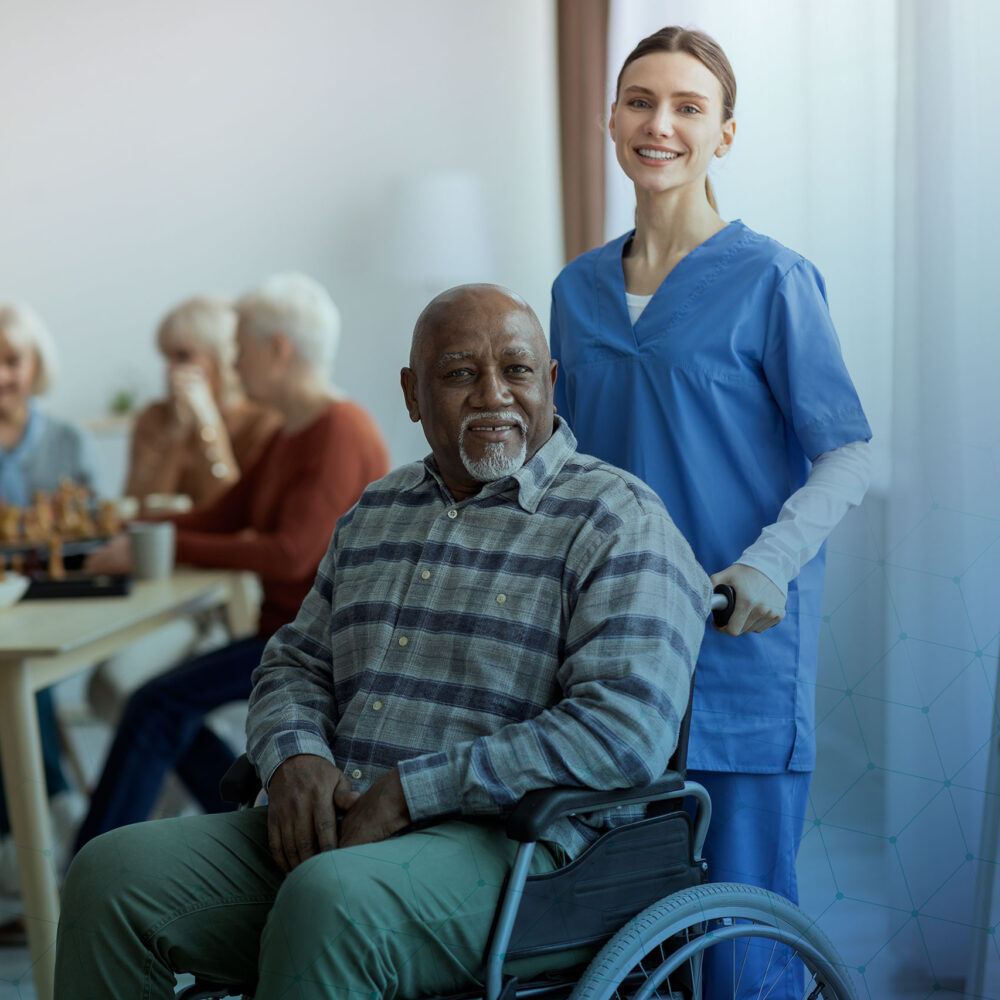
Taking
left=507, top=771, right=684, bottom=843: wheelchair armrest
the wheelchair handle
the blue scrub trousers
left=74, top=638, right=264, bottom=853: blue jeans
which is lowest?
left=74, top=638, right=264, bottom=853: blue jeans

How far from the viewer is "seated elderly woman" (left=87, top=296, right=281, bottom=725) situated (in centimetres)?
329

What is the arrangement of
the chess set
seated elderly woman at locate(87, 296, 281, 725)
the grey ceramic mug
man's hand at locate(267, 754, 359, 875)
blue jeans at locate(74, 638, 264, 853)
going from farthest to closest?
seated elderly woman at locate(87, 296, 281, 725)
the grey ceramic mug
the chess set
blue jeans at locate(74, 638, 264, 853)
man's hand at locate(267, 754, 359, 875)

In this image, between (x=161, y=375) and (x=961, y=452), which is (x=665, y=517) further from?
(x=161, y=375)

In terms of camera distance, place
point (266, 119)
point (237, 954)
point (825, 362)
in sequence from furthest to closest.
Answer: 1. point (266, 119)
2. point (825, 362)
3. point (237, 954)

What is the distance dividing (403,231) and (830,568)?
2790mm

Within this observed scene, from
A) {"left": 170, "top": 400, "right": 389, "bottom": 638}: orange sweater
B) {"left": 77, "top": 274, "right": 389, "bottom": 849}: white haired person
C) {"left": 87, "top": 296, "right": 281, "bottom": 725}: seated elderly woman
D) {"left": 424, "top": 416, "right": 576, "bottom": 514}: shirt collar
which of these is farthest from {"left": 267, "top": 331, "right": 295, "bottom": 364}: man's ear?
{"left": 424, "top": 416, "right": 576, "bottom": 514}: shirt collar

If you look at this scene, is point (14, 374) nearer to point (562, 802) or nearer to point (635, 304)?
point (635, 304)

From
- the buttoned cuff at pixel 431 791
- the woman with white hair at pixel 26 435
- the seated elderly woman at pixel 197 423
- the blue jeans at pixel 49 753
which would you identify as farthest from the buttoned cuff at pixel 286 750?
the woman with white hair at pixel 26 435

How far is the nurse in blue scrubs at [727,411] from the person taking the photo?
1271 mm

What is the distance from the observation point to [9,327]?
3150 mm

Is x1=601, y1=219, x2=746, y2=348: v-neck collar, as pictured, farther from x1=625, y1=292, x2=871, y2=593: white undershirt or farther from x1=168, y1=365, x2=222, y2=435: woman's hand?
x1=168, y1=365, x2=222, y2=435: woman's hand

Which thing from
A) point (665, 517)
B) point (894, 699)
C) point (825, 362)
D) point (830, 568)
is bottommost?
point (894, 699)

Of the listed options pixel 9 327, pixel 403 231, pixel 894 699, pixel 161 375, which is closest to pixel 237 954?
pixel 894 699

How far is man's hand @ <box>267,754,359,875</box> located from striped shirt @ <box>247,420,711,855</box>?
27mm
